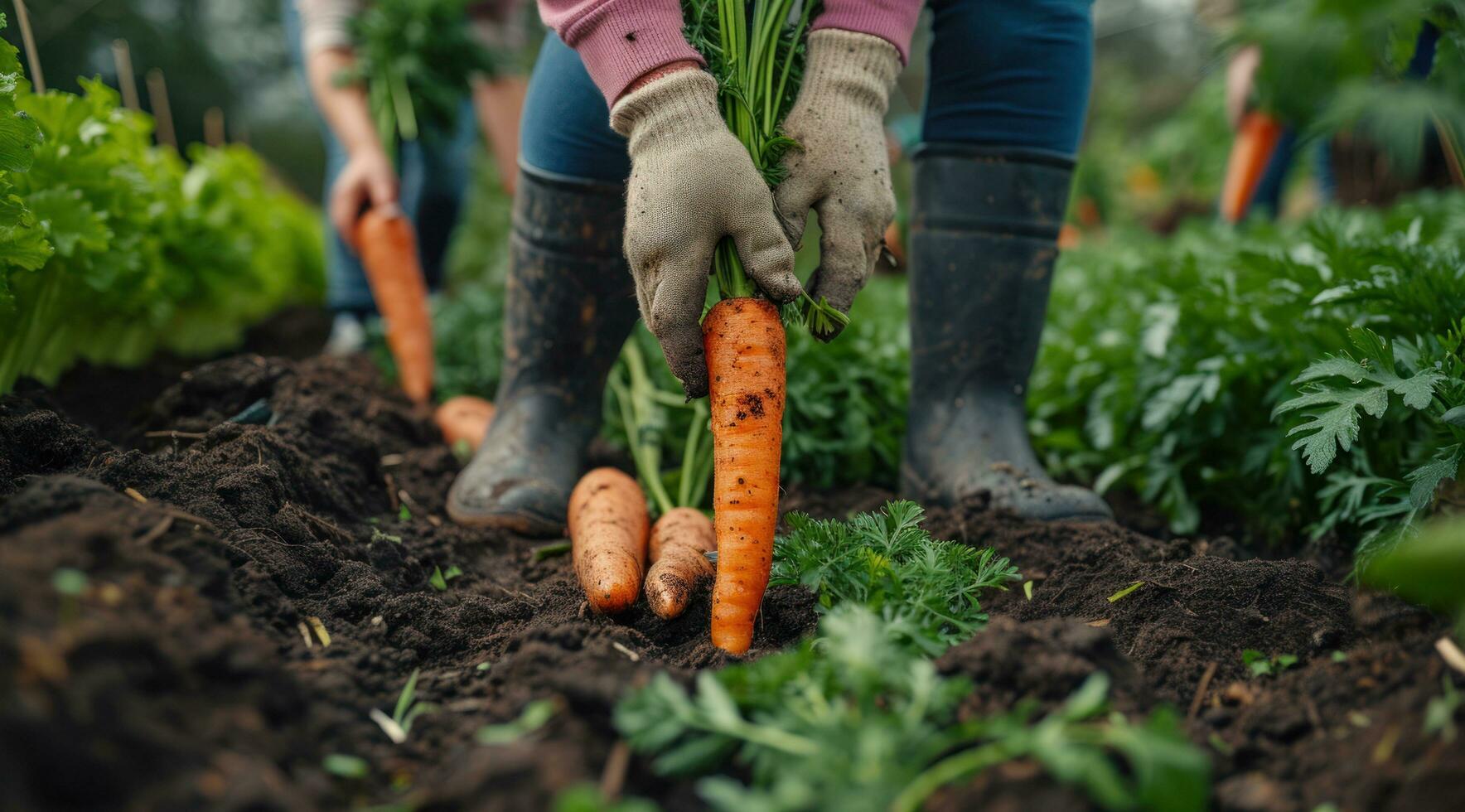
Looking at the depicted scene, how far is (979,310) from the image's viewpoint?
238 cm

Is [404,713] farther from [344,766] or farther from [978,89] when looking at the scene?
[978,89]

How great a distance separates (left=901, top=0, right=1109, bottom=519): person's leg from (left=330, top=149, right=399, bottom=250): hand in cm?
227

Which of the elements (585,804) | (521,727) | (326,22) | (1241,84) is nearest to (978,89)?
(521,727)

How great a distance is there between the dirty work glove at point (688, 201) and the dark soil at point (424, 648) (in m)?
0.65

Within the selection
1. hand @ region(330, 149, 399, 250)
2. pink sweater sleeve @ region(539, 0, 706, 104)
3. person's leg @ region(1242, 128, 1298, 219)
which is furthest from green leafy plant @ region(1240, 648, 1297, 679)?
person's leg @ region(1242, 128, 1298, 219)

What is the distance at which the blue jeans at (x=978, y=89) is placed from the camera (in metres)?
2.22

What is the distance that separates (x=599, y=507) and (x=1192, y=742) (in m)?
1.34

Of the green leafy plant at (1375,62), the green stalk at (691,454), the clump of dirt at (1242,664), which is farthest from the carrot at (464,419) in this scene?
the green leafy plant at (1375,62)

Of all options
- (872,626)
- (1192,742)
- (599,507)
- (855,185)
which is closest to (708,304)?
(855,185)

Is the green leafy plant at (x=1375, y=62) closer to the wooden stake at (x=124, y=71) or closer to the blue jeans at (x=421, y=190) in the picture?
the blue jeans at (x=421, y=190)

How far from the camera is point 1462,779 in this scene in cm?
97

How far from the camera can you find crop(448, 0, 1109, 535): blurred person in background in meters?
1.82

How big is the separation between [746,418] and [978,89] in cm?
111

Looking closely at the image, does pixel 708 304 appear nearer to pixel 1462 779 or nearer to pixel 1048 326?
pixel 1462 779
